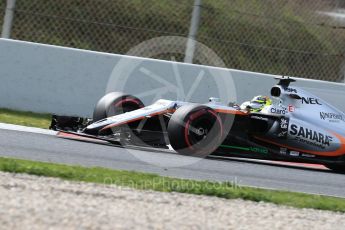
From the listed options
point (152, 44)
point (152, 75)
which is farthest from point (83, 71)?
point (152, 44)

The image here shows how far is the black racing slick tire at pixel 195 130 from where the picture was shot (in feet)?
28.9

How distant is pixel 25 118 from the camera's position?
10.8m

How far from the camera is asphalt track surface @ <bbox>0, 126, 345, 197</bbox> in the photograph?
7598 mm

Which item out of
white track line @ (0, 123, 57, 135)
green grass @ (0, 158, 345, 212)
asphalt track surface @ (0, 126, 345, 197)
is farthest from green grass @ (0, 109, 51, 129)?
green grass @ (0, 158, 345, 212)

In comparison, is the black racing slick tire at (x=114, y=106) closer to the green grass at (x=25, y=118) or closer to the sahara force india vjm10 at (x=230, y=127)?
the sahara force india vjm10 at (x=230, y=127)

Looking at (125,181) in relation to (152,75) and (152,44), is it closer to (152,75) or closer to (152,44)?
(152,75)

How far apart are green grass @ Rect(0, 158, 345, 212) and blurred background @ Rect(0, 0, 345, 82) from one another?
5.50 m

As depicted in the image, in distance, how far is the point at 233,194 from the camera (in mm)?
6496

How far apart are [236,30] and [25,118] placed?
4437 millimetres

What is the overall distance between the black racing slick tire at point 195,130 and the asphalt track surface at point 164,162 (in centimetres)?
17

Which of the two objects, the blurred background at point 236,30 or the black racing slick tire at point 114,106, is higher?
the blurred background at point 236,30
